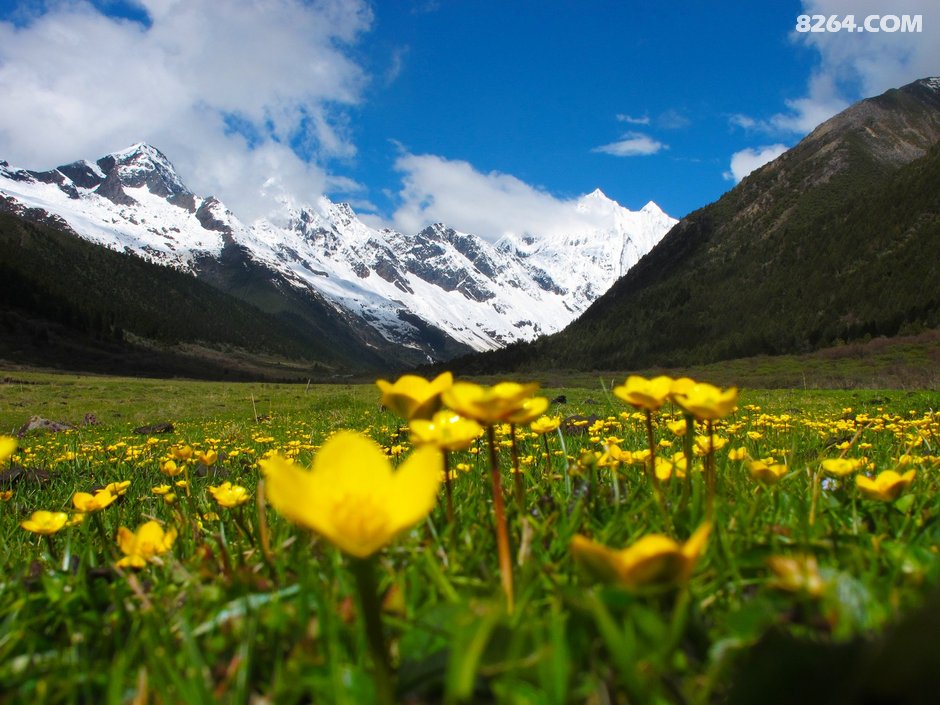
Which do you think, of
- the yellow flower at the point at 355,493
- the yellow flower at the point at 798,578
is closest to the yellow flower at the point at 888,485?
the yellow flower at the point at 798,578

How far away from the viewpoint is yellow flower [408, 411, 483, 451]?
1.19 meters

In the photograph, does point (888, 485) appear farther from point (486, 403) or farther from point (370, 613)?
point (370, 613)

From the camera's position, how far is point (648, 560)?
25.7 inches

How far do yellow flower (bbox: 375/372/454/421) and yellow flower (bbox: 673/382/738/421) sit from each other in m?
0.51

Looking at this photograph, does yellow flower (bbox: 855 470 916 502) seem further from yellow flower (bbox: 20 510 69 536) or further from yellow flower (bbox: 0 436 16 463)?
yellow flower (bbox: 20 510 69 536)

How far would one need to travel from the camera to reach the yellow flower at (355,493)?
0.63 m

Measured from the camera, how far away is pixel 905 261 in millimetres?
64250

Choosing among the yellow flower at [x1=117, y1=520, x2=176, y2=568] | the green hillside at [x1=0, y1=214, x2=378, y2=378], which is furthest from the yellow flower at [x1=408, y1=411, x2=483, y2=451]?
the green hillside at [x1=0, y1=214, x2=378, y2=378]

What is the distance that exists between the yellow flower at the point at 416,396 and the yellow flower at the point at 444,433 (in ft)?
0.09

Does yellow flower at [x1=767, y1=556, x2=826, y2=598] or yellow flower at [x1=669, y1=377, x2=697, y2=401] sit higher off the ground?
yellow flower at [x1=669, y1=377, x2=697, y2=401]

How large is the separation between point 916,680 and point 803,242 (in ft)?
313

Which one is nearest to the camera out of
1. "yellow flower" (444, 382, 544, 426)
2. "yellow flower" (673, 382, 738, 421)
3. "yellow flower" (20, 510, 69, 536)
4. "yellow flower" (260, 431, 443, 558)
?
"yellow flower" (260, 431, 443, 558)

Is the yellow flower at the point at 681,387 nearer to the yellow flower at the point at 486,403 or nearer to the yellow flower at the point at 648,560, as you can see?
the yellow flower at the point at 486,403

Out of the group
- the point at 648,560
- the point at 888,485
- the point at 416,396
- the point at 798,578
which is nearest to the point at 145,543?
the point at 416,396
